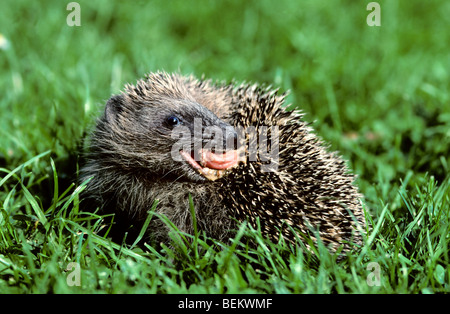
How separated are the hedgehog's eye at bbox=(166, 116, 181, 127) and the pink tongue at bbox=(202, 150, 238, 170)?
0.36 metres

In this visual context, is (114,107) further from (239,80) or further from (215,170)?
(239,80)

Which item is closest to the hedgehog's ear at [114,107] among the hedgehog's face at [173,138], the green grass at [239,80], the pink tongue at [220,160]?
the hedgehog's face at [173,138]

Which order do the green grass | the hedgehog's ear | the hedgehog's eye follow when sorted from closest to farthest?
1. the green grass
2. the hedgehog's eye
3. the hedgehog's ear

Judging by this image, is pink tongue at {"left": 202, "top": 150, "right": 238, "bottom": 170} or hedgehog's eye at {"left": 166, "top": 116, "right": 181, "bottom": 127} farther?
hedgehog's eye at {"left": 166, "top": 116, "right": 181, "bottom": 127}

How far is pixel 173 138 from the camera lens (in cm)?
342

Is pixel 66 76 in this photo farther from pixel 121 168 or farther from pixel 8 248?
pixel 8 248

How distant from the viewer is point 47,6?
652 cm

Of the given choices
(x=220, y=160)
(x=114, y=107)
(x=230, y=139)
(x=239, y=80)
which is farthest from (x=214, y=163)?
(x=239, y=80)

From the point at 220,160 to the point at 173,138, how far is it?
41cm

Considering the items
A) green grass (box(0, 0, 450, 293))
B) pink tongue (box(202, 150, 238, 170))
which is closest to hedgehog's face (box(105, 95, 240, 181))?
pink tongue (box(202, 150, 238, 170))

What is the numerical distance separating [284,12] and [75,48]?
288cm

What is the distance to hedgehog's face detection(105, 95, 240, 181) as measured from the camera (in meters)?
3.24

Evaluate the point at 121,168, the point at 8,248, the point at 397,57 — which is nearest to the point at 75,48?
the point at 121,168

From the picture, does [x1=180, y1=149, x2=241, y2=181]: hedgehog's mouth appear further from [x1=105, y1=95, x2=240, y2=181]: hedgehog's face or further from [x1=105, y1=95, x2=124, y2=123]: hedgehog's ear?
[x1=105, y1=95, x2=124, y2=123]: hedgehog's ear
